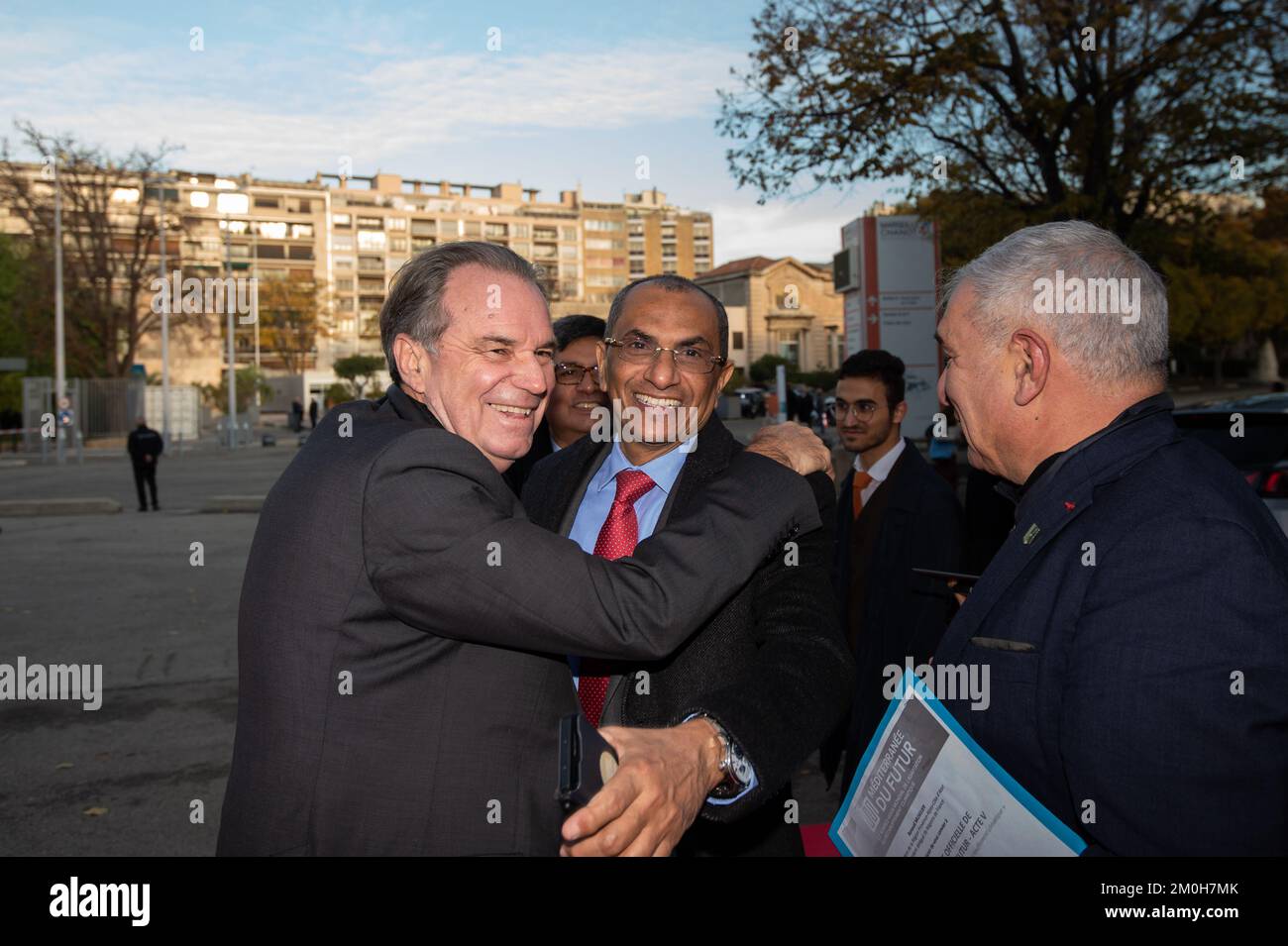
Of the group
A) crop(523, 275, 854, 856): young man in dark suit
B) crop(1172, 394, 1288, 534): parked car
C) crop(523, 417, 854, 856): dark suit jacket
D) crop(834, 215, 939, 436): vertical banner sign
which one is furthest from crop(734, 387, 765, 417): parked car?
Answer: crop(523, 417, 854, 856): dark suit jacket

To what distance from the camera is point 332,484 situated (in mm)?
1859

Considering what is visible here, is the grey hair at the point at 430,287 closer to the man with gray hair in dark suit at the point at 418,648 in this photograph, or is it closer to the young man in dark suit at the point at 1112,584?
the man with gray hair in dark suit at the point at 418,648

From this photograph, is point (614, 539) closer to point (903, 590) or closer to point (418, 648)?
point (418, 648)

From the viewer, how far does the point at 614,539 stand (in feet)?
8.77

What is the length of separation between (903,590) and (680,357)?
2.35 metres

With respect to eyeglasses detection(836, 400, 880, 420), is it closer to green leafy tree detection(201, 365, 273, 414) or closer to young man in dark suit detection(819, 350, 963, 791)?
young man in dark suit detection(819, 350, 963, 791)

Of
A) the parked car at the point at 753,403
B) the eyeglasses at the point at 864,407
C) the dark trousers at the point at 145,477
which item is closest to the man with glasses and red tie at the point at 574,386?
the eyeglasses at the point at 864,407

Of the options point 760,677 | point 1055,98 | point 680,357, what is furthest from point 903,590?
point 1055,98

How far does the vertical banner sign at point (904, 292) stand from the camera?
651 inches

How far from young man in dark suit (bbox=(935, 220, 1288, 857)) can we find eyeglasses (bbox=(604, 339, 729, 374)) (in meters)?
0.82

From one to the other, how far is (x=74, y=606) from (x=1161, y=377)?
1050cm

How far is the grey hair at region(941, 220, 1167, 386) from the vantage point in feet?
6.51

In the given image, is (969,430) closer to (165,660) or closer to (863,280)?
(165,660)
